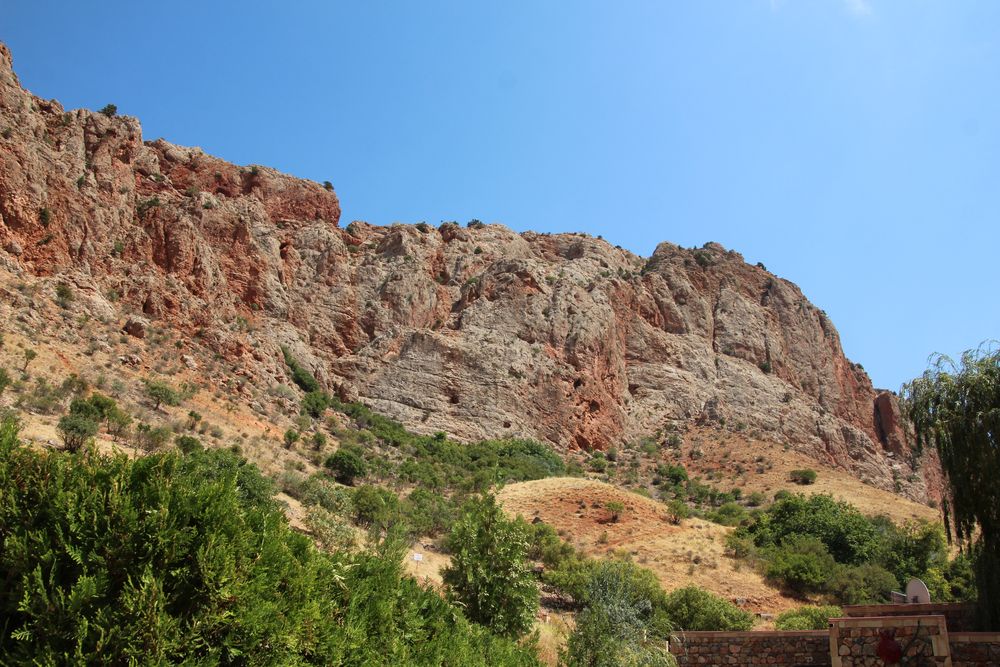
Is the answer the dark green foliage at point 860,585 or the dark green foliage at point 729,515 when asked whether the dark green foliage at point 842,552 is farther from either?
the dark green foliage at point 729,515

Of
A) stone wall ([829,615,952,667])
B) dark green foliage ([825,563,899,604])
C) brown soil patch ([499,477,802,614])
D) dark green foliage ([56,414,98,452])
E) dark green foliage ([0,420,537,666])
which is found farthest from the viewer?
brown soil patch ([499,477,802,614])

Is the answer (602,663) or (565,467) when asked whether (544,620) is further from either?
(565,467)

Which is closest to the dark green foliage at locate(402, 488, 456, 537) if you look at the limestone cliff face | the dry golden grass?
the limestone cliff face

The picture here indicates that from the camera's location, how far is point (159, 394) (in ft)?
81.2

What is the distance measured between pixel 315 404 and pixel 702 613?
26838mm

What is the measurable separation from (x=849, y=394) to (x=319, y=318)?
52941 millimetres

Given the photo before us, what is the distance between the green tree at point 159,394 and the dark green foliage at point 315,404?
35.0ft

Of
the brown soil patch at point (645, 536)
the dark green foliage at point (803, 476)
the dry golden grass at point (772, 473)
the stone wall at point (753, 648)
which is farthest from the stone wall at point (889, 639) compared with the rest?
the dark green foliage at point (803, 476)

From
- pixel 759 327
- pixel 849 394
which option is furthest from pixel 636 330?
pixel 849 394

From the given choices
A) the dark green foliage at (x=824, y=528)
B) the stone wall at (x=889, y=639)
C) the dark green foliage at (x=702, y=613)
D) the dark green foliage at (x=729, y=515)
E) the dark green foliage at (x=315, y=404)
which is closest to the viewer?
the stone wall at (x=889, y=639)

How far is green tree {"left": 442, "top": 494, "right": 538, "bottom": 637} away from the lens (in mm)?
11398

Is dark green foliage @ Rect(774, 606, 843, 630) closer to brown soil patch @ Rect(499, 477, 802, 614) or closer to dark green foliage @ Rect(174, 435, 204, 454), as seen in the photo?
brown soil patch @ Rect(499, 477, 802, 614)

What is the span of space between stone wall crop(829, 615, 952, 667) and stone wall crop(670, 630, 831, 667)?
1.03 m

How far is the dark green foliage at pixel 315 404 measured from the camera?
3738 centimetres
